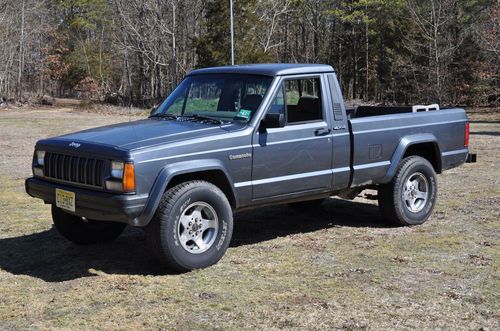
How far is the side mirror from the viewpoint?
240 inches

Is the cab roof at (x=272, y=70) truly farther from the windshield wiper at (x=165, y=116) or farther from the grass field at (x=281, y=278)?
the grass field at (x=281, y=278)

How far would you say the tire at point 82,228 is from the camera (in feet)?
21.6

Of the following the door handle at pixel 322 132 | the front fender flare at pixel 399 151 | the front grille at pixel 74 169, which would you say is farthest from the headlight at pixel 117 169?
the front fender flare at pixel 399 151

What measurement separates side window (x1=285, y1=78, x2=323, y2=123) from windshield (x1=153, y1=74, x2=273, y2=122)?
1.11 feet

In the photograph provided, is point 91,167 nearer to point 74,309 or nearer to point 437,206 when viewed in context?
point 74,309

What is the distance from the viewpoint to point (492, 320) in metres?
4.55

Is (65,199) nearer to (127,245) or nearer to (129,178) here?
(129,178)

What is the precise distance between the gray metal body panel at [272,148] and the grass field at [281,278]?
0.62 m

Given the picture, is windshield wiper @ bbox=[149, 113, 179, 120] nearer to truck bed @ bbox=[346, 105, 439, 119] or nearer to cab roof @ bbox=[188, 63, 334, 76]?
cab roof @ bbox=[188, 63, 334, 76]

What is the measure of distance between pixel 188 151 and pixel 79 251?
5.93 feet

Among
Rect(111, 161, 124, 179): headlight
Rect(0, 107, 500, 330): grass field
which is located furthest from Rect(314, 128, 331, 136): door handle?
Rect(111, 161, 124, 179): headlight

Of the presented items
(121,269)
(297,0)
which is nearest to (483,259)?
(121,269)

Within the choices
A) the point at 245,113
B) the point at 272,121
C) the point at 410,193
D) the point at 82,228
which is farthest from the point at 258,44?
the point at 272,121

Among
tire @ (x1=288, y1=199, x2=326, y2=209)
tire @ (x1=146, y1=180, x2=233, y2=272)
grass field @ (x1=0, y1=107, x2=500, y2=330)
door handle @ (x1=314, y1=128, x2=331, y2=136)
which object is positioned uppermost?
door handle @ (x1=314, y1=128, x2=331, y2=136)
